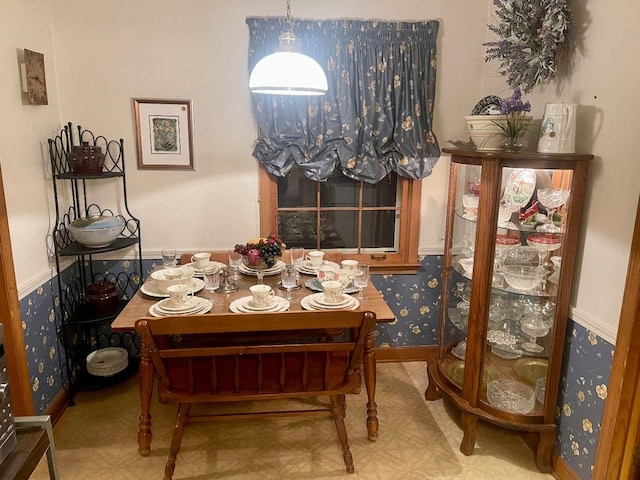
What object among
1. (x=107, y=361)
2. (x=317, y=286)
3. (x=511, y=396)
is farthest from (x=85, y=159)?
(x=511, y=396)

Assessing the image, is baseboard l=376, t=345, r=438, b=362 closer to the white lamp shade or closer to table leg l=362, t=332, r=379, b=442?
table leg l=362, t=332, r=379, b=442

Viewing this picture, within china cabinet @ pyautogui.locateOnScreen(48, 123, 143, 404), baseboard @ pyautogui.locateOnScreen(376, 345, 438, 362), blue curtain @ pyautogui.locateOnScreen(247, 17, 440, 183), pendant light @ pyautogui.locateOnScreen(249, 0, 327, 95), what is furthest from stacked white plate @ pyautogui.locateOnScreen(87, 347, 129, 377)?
pendant light @ pyautogui.locateOnScreen(249, 0, 327, 95)

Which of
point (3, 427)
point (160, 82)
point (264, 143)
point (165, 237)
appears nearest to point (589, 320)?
A: point (264, 143)

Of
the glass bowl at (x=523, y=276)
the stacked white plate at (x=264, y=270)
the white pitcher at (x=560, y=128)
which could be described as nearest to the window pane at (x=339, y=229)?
the stacked white plate at (x=264, y=270)

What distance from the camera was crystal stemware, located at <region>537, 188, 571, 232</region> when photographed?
2.25 metres

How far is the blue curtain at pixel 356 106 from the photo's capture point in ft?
9.68

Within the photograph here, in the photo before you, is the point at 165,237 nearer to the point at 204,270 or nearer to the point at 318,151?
the point at 204,270

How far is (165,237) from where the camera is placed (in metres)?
3.15

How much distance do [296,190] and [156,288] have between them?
114 cm

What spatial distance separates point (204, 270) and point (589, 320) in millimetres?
1907

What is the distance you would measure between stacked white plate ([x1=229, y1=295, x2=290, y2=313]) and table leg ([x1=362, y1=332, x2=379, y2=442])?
0.43 meters

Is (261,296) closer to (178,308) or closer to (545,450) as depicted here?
(178,308)

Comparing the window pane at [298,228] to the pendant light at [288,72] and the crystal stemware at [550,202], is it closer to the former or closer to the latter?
the pendant light at [288,72]

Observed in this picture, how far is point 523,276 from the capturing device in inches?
94.9
